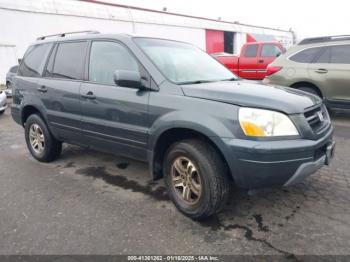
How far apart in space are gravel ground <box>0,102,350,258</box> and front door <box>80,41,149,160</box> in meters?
0.59

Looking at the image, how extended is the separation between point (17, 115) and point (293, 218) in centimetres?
431

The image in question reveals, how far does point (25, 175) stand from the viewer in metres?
4.46

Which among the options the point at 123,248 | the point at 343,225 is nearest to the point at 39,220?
the point at 123,248

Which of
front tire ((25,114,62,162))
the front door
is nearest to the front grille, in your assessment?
the front door

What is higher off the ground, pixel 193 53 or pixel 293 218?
pixel 193 53

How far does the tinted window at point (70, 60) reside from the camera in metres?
4.10

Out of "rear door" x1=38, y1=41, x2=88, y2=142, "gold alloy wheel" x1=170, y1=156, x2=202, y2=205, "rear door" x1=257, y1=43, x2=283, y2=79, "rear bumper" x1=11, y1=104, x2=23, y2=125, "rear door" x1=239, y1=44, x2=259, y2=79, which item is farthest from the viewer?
"rear door" x1=239, y1=44, x2=259, y2=79

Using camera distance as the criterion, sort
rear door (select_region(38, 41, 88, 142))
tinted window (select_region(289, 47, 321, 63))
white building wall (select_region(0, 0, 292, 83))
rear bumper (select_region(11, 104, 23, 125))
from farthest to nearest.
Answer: white building wall (select_region(0, 0, 292, 83))
tinted window (select_region(289, 47, 321, 63))
rear bumper (select_region(11, 104, 23, 125))
rear door (select_region(38, 41, 88, 142))

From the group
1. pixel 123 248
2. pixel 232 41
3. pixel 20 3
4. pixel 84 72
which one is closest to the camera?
pixel 123 248

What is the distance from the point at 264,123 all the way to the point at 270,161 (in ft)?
1.03

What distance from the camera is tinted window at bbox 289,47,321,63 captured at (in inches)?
277

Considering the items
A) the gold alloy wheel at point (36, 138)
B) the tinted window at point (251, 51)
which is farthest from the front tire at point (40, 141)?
the tinted window at point (251, 51)

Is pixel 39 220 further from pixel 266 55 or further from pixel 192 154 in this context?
pixel 266 55

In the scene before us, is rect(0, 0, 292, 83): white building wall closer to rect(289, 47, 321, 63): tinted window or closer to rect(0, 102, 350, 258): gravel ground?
rect(289, 47, 321, 63): tinted window
